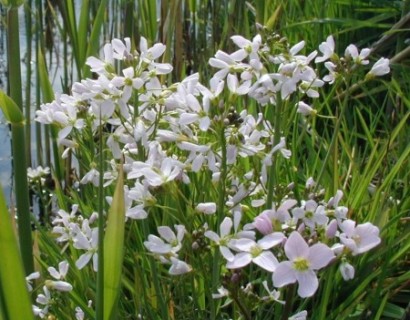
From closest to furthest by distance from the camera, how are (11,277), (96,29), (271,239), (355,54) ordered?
(11,277), (271,239), (355,54), (96,29)

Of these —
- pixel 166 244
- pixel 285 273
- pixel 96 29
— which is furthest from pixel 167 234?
pixel 96 29

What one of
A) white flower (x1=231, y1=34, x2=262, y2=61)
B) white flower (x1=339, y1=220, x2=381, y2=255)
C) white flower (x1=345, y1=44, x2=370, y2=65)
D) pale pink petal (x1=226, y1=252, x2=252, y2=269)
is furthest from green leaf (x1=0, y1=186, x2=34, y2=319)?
white flower (x1=345, y1=44, x2=370, y2=65)

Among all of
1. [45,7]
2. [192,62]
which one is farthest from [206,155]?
[45,7]

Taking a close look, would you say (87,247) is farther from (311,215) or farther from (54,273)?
(311,215)

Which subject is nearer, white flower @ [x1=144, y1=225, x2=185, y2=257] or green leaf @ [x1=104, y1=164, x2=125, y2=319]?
green leaf @ [x1=104, y1=164, x2=125, y2=319]

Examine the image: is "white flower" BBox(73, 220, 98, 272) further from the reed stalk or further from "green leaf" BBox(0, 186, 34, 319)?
"green leaf" BBox(0, 186, 34, 319)

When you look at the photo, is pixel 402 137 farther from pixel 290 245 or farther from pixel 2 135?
pixel 2 135
